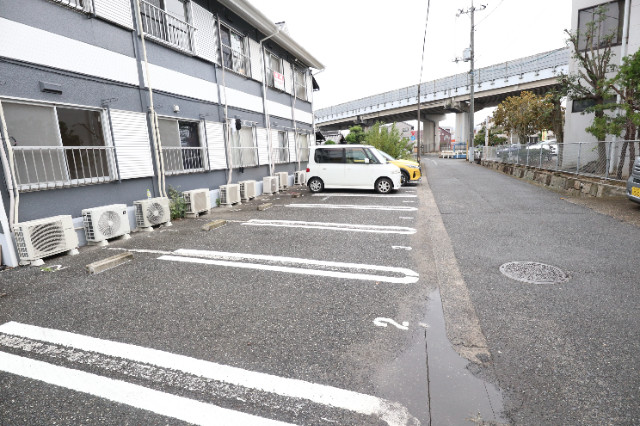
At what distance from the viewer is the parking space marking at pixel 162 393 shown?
1984 millimetres

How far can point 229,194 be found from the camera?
9703 millimetres

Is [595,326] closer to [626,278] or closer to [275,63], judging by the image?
[626,278]

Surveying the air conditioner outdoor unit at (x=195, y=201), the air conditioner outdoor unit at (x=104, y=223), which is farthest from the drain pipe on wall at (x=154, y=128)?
the air conditioner outdoor unit at (x=104, y=223)

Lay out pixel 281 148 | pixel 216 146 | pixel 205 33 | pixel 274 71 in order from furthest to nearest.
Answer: pixel 281 148 → pixel 274 71 → pixel 216 146 → pixel 205 33

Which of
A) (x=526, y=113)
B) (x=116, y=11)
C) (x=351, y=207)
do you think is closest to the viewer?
(x=116, y=11)

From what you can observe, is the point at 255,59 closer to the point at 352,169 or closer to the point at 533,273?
the point at 352,169

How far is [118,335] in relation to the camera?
289cm

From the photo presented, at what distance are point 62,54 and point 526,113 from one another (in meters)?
30.3

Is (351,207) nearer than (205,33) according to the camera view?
Yes

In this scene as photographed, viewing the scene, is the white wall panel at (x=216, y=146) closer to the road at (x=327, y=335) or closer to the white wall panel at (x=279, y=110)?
the white wall panel at (x=279, y=110)

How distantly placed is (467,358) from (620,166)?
10880 millimetres

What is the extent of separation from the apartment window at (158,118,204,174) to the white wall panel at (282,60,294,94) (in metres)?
6.88

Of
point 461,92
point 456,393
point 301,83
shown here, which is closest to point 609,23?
point 301,83

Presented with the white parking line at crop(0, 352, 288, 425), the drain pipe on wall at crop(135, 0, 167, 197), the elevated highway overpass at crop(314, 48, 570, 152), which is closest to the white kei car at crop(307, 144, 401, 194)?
the drain pipe on wall at crop(135, 0, 167, 197)
